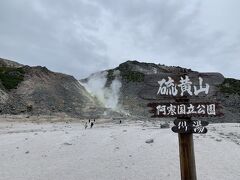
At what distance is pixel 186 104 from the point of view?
8812 millimetres

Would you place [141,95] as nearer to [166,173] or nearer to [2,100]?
[166,173]

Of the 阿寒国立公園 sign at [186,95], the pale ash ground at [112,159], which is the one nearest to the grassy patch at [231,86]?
the pale ash ground at [112,159]

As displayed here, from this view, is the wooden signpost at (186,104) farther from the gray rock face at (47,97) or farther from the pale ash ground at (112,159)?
the gray rock face at (47,97)

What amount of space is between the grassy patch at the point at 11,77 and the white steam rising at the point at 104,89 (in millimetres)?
13877

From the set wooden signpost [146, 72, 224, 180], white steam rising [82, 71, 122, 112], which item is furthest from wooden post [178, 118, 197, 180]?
white steam rising [82, 71, 122, 112]

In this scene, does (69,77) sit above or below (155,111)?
above

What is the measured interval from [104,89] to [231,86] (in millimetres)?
28126

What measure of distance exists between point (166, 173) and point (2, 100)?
4615 cm

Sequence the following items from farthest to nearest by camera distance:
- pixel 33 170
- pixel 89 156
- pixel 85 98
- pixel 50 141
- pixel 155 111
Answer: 1. pixel 85 98
2. pixel 50 141
3. pixel 89 156
4. pixel 33 170
5. pixel 155 111

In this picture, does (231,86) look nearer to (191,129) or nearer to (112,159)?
(112,159)

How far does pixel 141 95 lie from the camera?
923 cm

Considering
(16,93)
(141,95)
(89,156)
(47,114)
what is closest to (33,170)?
(89,156)

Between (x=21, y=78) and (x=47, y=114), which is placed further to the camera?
(x=21, y=78)

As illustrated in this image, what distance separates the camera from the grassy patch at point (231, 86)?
7769cm
